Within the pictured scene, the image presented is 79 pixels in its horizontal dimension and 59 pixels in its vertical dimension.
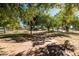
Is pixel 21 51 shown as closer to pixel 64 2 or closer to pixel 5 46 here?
pixel 5 46

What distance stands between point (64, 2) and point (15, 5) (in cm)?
63

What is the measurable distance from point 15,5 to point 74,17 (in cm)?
78

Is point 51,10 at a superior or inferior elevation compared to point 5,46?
superior

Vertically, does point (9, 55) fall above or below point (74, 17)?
below

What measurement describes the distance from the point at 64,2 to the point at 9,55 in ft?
3.23

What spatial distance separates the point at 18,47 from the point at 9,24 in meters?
0.32

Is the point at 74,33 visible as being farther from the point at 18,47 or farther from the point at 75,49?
the point at 18,47

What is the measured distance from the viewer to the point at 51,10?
6.46m

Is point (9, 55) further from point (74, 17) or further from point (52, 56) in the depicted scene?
point (74, 17)

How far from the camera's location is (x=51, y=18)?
21.2 feet

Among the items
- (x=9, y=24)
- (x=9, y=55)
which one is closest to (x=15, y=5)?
(x=9, y=24)

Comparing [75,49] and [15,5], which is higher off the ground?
[15,5]

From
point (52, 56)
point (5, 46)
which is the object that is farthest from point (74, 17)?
point (5, 46)

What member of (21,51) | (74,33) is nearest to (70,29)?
(74,33)
